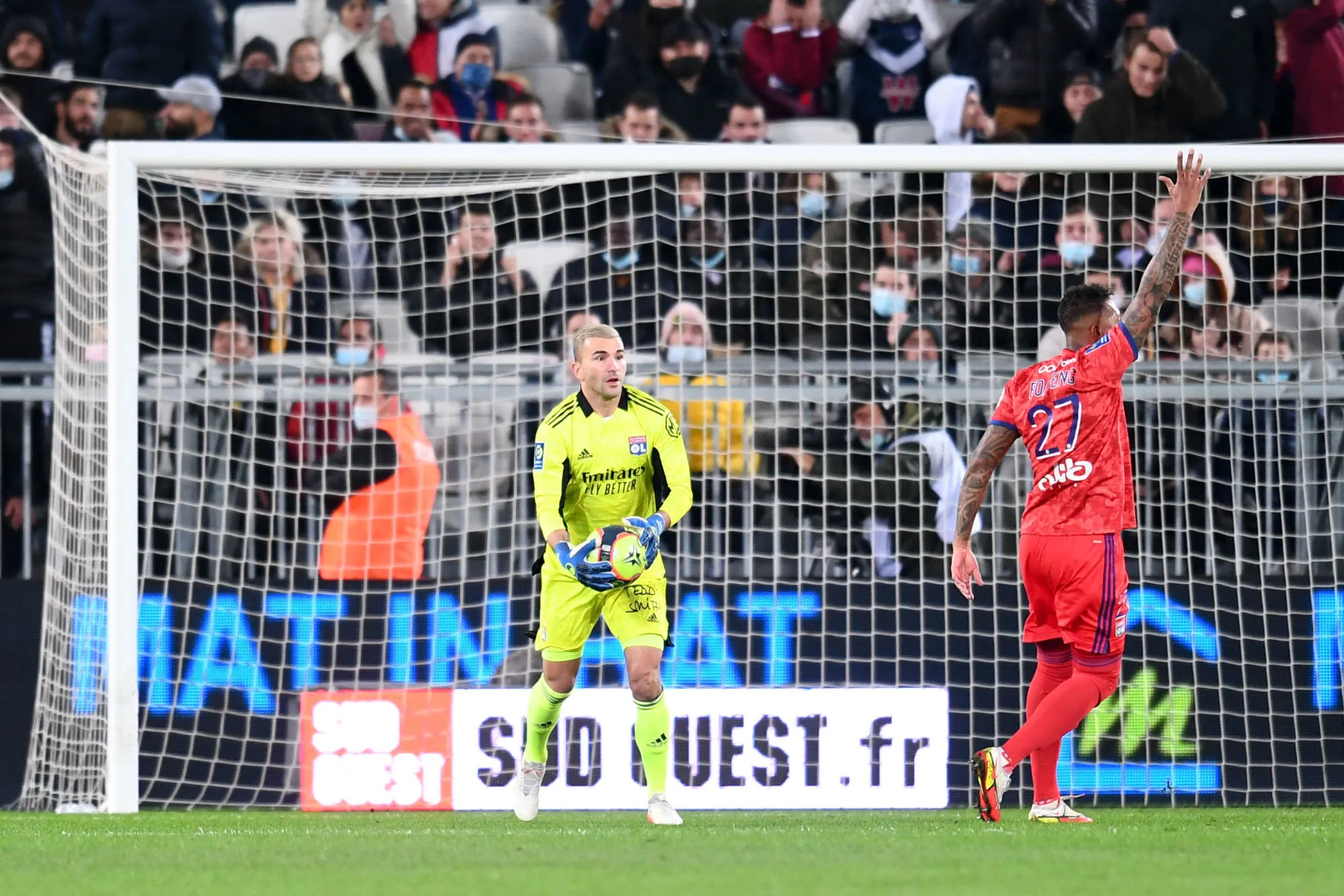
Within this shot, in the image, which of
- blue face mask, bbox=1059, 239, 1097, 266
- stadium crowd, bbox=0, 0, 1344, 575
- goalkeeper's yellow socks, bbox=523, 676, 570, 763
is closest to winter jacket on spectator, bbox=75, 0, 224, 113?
stadium crowd, bbox=0, 0, 1344, 575

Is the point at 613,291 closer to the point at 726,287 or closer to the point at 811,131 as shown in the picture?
the point at 726,287

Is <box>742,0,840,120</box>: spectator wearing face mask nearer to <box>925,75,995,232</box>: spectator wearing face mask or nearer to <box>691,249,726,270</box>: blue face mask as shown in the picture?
<box>925,75,995,232</box>: spectator wearing face mask

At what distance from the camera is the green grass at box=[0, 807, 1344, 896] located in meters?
4.82

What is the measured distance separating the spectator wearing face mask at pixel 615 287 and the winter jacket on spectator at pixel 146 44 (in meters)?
3.66

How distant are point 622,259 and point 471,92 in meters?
2.94

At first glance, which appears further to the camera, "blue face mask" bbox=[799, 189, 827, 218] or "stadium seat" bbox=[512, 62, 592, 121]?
"stadium seat" bbox=[512, 62, 592, 121]

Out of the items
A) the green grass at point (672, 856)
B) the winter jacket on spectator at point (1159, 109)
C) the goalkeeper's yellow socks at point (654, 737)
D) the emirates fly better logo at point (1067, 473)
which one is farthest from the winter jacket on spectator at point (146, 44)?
the emirates fly better logo at point (1067, 473)

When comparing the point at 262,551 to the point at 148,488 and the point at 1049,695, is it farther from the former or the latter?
the point at 1049,695

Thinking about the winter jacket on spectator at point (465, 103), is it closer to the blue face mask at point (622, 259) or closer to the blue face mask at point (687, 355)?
the blue face mask at point (622, 259)

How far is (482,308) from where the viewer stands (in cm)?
969

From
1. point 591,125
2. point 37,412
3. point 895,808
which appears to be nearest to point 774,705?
point 895,808

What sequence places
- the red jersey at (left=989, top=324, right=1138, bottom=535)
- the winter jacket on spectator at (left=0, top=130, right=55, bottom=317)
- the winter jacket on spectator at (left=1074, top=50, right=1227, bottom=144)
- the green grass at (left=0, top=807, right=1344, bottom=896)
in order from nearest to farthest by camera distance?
the green grass at (left=0, top=807, right=1344, bottom=896)
the red jersey at (left=989, top=324, right=1138, bottom=535)
the winter jacket on spectator at (left=0, top=130, right=55, bottom=317)
the winter jacket on spectator at (left=1074, top=50, right=1227, bottom=144)

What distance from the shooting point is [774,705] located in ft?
27.3

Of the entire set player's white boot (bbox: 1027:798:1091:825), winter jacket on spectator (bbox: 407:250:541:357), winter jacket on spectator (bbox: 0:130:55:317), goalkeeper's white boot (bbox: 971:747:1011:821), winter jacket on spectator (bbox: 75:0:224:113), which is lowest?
player's white boot (bbox: 1027:798:1091:825)
